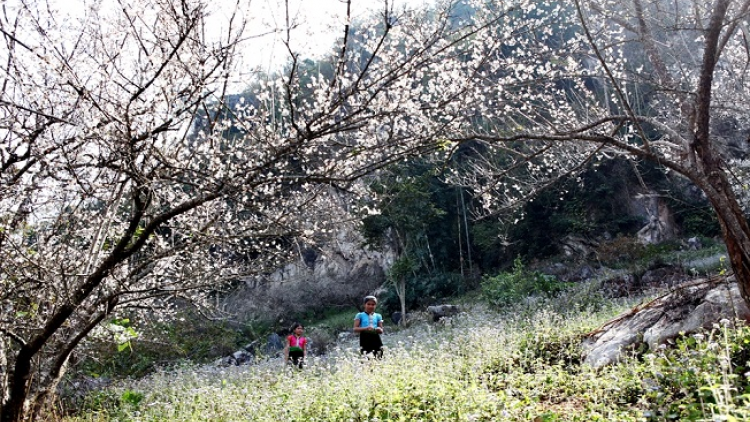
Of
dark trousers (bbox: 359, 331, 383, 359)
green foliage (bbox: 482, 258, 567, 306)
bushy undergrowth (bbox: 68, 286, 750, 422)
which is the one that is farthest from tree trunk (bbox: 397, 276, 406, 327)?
bushy undergrowth (bbox: 68, 286, 750, 422)

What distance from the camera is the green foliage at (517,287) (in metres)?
12.8

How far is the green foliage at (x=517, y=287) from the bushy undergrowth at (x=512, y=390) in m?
6.28

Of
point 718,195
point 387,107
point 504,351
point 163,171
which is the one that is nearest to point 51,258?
point 163,171

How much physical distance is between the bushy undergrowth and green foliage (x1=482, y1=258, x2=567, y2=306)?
628cm

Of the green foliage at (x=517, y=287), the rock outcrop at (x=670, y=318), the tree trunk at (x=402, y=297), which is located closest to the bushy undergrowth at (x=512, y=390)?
the rock outcrop at (x=670, y=318)

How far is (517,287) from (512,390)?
370 inches

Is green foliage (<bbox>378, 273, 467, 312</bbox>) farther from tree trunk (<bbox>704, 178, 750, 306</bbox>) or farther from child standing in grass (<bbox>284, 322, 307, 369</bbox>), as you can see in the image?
tree trunk (<bbox>704, 178, 750, 306</bbox>)

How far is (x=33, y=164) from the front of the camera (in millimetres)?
3879

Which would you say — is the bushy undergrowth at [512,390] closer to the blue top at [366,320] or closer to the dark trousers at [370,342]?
the dark trousers at [370,342]

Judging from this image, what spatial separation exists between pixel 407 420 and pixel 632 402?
1.76 meters

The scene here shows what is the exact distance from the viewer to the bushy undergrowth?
10.8ft

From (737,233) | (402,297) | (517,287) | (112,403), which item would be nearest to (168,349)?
(112,403)

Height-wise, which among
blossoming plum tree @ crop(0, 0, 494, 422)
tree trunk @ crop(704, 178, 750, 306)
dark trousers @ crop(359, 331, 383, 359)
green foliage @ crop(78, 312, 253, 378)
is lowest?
green foliage @ crop(78, 312, 253, 378)

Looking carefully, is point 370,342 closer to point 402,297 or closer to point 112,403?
point 112,403
